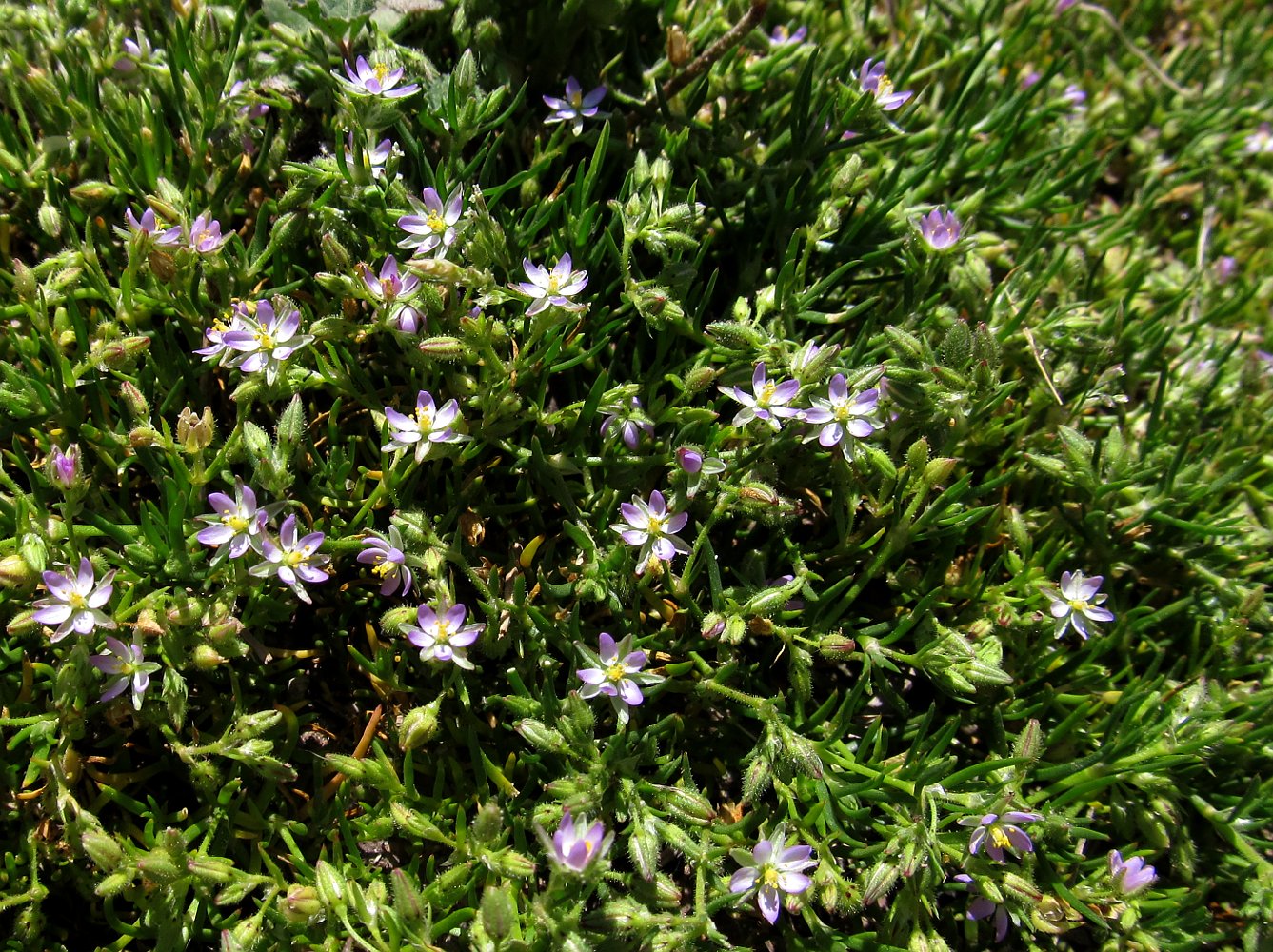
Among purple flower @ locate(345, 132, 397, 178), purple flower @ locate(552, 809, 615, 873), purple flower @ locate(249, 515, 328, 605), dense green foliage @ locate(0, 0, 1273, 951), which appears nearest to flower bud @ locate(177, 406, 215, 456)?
dense green foliage @ locate(0, 0, 1273, 951)

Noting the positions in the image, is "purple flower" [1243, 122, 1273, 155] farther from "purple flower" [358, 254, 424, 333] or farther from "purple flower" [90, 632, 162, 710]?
"purple flower" [90, 632, 162, 710]

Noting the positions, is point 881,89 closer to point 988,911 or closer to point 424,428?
point 424,428

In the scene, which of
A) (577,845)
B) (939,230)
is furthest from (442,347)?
(939,230)

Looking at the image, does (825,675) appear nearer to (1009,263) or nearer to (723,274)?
(723,274)

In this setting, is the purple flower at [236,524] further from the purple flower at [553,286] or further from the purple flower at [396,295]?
the purple flower at [553,286]

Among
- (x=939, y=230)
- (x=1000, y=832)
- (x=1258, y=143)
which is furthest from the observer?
(x=1258, y=143)

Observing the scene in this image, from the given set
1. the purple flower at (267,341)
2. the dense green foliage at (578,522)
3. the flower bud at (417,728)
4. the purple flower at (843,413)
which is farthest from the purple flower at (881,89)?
the flower bud at (417,728)
